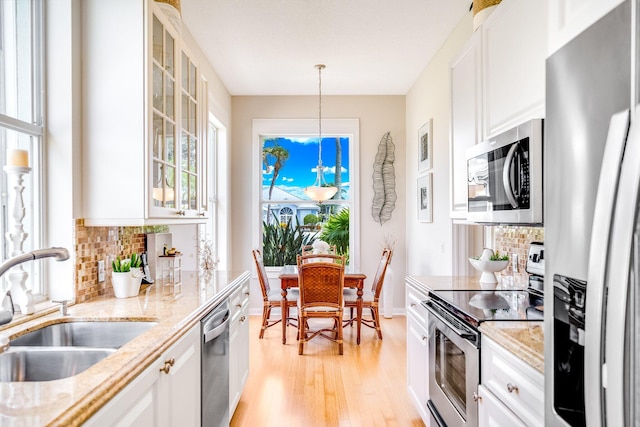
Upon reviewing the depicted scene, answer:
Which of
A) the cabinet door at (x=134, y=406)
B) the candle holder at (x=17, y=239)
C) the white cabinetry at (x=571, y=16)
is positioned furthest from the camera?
the candle holder at (x=17, y=239)

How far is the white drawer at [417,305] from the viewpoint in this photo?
93.0 inches

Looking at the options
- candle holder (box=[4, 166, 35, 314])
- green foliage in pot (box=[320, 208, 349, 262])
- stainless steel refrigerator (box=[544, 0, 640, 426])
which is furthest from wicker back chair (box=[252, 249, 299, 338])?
stainless steel refrigerator (box=[544, 0, 640, 426])

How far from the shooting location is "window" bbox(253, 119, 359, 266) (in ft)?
17.9

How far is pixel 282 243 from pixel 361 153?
63.3 inches

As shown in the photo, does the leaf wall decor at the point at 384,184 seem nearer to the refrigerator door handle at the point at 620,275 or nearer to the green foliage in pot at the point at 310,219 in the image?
the green foliage in pot at the point at 310,219

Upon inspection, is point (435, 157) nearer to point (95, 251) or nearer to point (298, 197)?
point (298, 197)

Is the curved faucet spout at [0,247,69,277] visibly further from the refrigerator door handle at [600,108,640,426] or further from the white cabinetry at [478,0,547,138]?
the white cabinetry at [478,0,547,138]

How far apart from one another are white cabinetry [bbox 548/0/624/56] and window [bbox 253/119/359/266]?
173 inches

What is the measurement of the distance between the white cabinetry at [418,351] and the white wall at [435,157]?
1.22 m

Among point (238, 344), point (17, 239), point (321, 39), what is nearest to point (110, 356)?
point (17, 239)

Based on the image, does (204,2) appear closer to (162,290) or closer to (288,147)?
(162,290)

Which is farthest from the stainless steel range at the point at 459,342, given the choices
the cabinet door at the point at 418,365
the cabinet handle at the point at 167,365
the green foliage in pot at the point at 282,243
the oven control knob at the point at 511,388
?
the green foliage in pot at the point at 282,243

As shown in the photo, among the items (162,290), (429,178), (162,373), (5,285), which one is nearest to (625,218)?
(162,373)

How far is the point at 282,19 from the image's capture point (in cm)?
331
